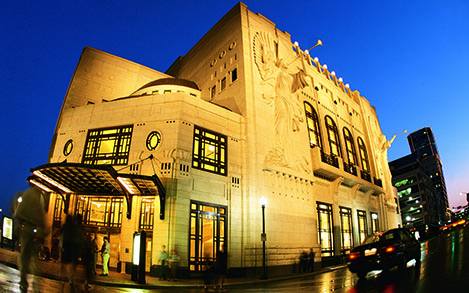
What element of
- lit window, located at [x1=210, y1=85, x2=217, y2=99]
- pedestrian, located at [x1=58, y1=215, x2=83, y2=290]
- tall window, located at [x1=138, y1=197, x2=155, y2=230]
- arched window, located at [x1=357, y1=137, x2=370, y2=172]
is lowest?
pedestrian, located at [x1=58, y1=215, x2=83, y2=290]

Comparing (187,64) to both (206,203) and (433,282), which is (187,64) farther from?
(433,282)

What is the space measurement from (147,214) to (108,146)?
5.89m

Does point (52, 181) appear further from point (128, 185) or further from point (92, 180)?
point (128, 185)

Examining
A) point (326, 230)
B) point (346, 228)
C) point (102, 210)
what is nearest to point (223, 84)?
point (102, 210)

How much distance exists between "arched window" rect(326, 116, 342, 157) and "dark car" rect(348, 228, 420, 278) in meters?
24.2

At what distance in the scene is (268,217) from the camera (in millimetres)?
23016

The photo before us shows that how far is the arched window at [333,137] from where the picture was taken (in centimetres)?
3656

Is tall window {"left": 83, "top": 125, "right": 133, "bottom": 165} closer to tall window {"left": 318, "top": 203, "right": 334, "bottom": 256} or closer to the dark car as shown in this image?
the dark car

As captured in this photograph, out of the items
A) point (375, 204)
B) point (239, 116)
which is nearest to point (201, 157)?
point (239, 116)

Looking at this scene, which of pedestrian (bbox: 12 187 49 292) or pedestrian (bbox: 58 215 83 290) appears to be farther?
pedestrian (bbox: 58 215 83 290)

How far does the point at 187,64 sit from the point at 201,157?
20.6m

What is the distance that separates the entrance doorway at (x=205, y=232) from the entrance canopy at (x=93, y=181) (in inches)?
98.6

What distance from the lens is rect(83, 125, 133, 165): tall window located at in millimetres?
20359

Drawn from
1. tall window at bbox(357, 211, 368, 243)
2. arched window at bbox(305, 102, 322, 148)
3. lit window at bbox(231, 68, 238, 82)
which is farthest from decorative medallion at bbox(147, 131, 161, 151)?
tall window at bbox(357, 211, 368, 243)
